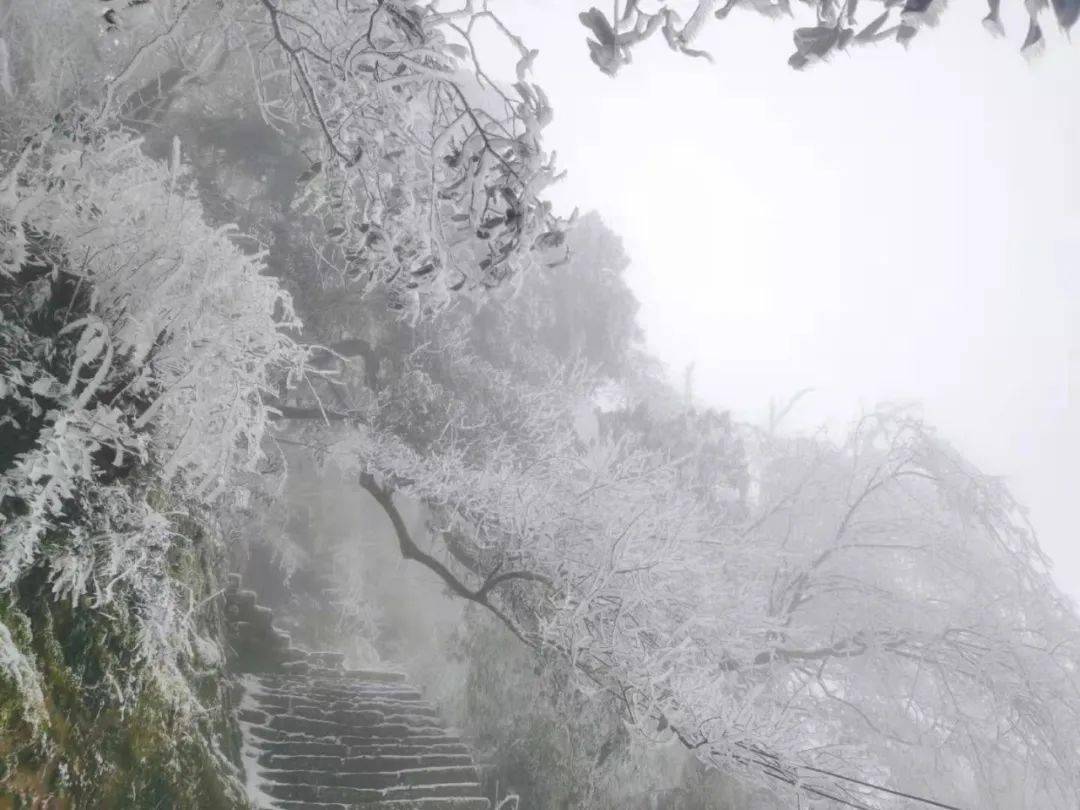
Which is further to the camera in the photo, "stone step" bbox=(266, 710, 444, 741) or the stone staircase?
"stone step" bbox=(266, 710, 444, 741)

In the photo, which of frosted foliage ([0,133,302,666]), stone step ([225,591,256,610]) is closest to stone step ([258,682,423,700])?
stone step ([225,591,256,610])

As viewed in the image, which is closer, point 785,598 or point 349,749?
point 349,749

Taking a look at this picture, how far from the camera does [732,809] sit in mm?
10516

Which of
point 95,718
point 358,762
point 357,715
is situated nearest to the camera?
point 95,718

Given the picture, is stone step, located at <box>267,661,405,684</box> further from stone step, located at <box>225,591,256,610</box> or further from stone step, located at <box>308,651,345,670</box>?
stone step, located at <box>225,591,256,610</box>

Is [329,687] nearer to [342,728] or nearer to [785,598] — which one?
[342,728]

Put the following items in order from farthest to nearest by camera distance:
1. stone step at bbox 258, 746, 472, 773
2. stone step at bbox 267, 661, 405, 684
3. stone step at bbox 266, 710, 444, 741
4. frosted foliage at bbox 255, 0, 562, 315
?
stone step at bbox 267, 661, 405, 684
stone step at bbox 266, 710, 444, 741
stone step at bbox 258, 746, 472, 773
frosted foliage at bbox 255, 0, 562, 315

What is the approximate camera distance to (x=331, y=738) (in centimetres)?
688

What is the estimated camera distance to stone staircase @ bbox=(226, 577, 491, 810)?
234 inches

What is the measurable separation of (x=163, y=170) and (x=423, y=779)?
632 centimetres

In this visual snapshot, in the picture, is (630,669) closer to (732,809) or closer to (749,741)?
(749,741)

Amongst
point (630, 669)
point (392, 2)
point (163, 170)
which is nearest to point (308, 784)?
point (630, 669)

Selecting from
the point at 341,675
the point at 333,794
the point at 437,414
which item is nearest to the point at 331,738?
the point at 333,794

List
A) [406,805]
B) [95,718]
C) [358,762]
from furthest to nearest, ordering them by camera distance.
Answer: [358,762] < [406,805] < [95,718]
